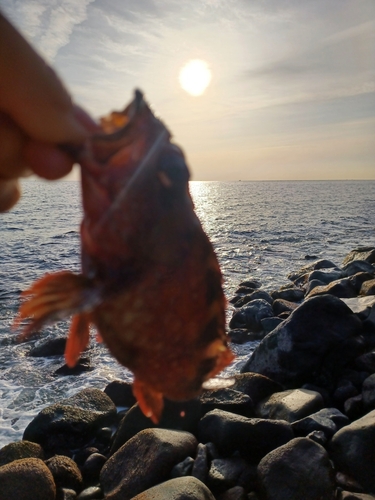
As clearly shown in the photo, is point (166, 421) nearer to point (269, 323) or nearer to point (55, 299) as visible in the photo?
point (55, 299)

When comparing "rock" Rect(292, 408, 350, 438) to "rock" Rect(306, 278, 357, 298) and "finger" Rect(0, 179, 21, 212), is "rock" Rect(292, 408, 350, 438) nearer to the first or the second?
"finger" Rect(0, 179, 21, 212)

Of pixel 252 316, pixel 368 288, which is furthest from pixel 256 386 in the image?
pixel 368 288

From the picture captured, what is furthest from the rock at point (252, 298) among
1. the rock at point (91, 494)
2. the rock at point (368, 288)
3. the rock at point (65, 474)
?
the rock at point (91, 494)

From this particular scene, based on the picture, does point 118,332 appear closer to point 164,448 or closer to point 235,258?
point 164,448

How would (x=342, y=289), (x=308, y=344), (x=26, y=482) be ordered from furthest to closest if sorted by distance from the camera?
(x=342, y=289)
(x=308, y=344)
(x=26, y=482)

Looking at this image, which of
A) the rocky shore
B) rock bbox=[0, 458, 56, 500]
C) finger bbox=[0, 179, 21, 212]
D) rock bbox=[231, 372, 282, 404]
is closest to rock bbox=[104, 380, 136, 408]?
the rocky shore
